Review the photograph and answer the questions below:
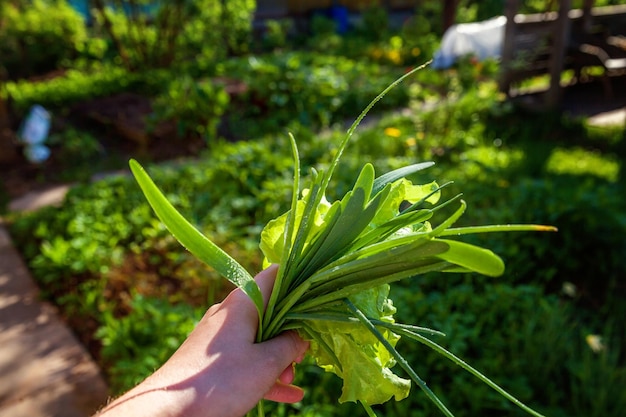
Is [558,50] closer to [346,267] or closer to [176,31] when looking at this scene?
[176,31]

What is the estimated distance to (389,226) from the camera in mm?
943

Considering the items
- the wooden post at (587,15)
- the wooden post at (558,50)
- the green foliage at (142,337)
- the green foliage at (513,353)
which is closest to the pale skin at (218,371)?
the green foliage at (513,353)

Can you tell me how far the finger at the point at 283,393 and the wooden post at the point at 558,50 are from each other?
615 centimetres

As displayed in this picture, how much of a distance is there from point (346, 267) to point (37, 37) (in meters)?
11.0

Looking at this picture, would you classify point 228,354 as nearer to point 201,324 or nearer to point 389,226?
point 201,324

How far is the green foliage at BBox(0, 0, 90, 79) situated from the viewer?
32.4 feet

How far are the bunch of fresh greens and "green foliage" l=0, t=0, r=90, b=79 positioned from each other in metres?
10.4

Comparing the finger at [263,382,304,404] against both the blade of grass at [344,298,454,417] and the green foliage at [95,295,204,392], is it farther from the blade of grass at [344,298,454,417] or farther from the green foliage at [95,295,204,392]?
the green foliage at [95,295,204,392]

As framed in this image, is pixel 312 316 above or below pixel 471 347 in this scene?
above

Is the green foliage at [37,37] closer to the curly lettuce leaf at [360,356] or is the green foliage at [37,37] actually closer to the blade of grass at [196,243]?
the blade of grass at [196,243]

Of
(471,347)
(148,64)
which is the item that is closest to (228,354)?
(471,347)

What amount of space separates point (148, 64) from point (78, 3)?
20.6 ft

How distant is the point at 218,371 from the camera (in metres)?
0.83

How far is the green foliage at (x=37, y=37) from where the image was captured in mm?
9883
